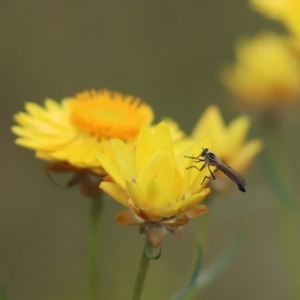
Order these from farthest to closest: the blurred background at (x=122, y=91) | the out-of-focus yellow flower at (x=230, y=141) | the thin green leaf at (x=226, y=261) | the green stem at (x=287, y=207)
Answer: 1. the blurred background at (x=122, y=91)
2. the green stem at (x=287, y=207)
3. the out-of-focus yellow flower at (x=230, y=141)
4. the thin green leaf at (x=226, y=261)

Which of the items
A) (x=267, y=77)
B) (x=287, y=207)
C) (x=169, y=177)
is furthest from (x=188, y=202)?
(x=267, y=77)

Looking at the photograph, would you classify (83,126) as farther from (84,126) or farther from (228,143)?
(228,143)

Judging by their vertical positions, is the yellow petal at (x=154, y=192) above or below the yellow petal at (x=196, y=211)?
above

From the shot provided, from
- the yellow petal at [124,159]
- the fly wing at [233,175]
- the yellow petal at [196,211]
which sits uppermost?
the fly wing at [233,175]

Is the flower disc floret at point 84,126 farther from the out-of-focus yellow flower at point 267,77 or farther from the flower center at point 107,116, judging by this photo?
the out-of-focus yellow flower at point 267,77

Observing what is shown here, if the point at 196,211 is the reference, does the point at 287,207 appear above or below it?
below

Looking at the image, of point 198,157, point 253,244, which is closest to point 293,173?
point 253,244

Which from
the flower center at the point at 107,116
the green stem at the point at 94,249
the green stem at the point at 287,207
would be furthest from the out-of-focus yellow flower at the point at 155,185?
the green stem at the point at 287,207

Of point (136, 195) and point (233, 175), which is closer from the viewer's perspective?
point (136, 195)
